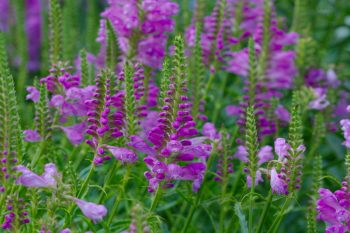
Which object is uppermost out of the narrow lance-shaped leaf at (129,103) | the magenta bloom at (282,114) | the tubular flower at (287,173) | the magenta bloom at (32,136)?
the narrow lance-shaped leaf at (129,103)

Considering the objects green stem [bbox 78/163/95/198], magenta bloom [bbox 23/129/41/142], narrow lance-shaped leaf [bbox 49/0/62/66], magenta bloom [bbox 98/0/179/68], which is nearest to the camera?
green stem [bbox 78/163/95/198]

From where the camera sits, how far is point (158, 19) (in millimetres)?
3125

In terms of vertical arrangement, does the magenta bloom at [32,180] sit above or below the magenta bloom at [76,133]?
above

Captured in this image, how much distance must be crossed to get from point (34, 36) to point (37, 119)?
335cm

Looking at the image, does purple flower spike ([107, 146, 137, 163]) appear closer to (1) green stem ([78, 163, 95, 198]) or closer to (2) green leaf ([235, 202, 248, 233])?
(1) green stem ([78, 163, 95, 198])

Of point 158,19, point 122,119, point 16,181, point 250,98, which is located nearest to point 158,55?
point 158,19

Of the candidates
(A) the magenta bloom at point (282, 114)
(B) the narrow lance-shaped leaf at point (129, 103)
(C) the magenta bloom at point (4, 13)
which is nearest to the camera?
(B) the narrow lance-shaped leaf at point (129, 103)

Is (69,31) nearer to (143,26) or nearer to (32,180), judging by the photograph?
(143,26)

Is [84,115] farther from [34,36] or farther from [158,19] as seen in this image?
[34,36]

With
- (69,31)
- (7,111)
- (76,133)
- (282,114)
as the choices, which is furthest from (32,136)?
(69,31)

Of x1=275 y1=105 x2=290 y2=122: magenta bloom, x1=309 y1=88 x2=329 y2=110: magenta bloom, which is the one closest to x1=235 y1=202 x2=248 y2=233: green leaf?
x1=275 y1=105 x2=290 y2=122: magenta bloom

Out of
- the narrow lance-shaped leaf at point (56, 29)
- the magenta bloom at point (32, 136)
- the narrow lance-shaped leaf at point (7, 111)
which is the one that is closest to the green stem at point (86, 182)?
the narrow lance-shaped leaf at point (7, 111)

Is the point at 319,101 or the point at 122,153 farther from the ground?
the point at 122,153

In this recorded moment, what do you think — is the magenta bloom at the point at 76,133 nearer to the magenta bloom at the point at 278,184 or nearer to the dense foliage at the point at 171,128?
the dense foliage at the point at 171,128
